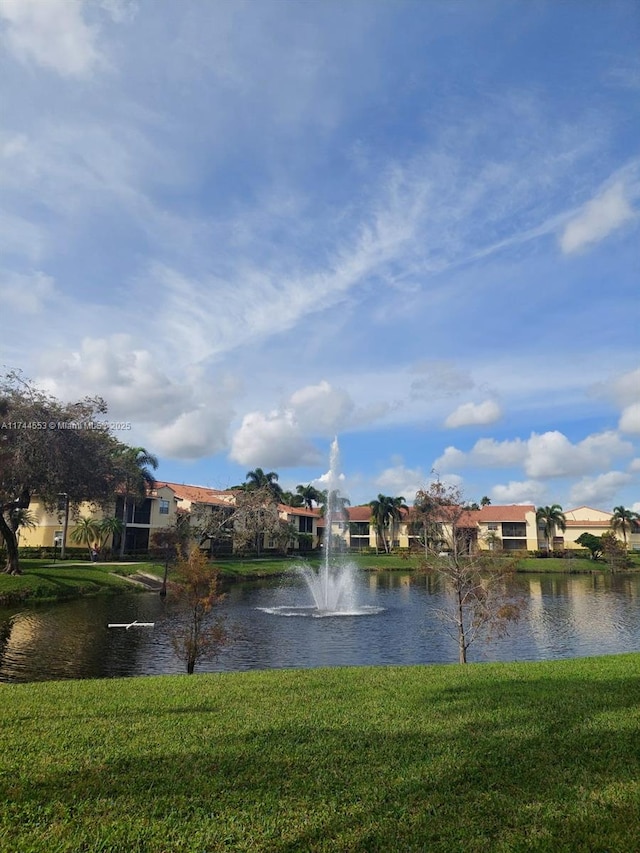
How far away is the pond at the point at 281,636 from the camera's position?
18.4m

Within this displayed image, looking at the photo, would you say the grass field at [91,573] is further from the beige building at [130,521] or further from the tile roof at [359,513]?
the tile roof at [359,513]

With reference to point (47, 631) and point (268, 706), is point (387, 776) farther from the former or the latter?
point (47, 631)

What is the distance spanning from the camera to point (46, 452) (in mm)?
34719

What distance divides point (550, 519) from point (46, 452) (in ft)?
264

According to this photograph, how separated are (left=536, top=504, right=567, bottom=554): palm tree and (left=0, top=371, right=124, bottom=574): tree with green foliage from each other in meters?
74.7

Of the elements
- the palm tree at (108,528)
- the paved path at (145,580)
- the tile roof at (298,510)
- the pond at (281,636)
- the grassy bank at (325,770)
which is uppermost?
the tile roof at (298,510)

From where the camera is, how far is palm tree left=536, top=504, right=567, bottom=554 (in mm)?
93500

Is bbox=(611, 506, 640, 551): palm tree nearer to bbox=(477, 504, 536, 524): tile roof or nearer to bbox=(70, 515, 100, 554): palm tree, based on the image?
bbox=(477, 504, 536, 524): tile roof

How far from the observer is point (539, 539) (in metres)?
96.6

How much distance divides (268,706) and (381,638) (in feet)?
51.1

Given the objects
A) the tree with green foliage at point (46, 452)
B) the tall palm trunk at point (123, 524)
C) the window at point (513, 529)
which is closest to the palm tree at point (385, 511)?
the window at point (513, 529)

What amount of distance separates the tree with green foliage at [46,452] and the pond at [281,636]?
7.45 m

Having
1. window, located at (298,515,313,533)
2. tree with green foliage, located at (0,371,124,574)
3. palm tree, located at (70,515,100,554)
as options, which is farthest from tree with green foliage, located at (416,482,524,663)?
window, located at (298,515,313,533)

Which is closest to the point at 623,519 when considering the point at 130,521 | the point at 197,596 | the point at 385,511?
the point at 385,511
